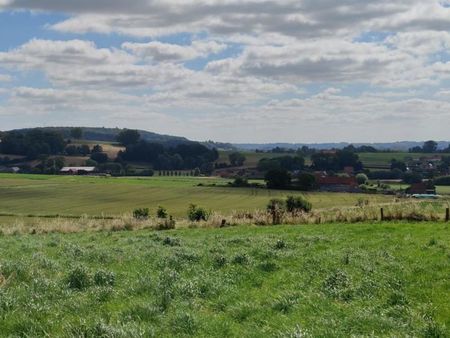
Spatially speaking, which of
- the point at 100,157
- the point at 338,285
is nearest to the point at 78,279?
the point at 338,285

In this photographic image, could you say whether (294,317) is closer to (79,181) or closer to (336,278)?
(336,278)

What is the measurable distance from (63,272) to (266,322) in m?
6.67

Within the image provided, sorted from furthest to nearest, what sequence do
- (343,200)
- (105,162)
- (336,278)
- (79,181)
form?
(105,162)
(79,181)
(343,200)
(336,278)

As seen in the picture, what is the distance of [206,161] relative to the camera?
184 metres

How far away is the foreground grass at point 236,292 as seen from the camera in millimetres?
8648

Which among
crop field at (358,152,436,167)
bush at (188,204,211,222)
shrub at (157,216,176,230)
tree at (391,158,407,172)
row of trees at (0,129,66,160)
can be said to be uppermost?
row of trees at (0,129,66,160)

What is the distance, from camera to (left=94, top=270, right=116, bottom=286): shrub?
12.3 meters

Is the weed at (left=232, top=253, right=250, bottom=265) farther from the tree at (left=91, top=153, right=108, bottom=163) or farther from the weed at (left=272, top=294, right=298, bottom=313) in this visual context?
the tree at (left=91, top=153, right=108, bottom=163)

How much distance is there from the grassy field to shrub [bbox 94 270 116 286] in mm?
60219

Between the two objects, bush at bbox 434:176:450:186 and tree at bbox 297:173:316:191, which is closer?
tree at bbox 297:173:316:191

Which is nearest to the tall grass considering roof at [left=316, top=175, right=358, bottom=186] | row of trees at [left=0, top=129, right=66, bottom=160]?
roof at [left=316, top=175, right=358, bottom=186]

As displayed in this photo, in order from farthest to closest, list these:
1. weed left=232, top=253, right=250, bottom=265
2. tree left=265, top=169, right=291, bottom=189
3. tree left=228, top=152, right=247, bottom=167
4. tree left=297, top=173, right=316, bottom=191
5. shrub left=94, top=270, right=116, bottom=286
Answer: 1. tree left=228, top=152, right=247, bottom=167
2. tree left=265, top=169, right=291, bottom=189
3. tree left=297, top=173, right=316, bottom=191
4. weed left=232, top=253, right=250, bottom=265
5. shrub left=94, top=270, right=116, bottom=286

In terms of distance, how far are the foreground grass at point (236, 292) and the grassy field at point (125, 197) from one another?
187 feet

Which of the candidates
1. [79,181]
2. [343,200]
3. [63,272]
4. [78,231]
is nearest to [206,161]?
[79,181]
